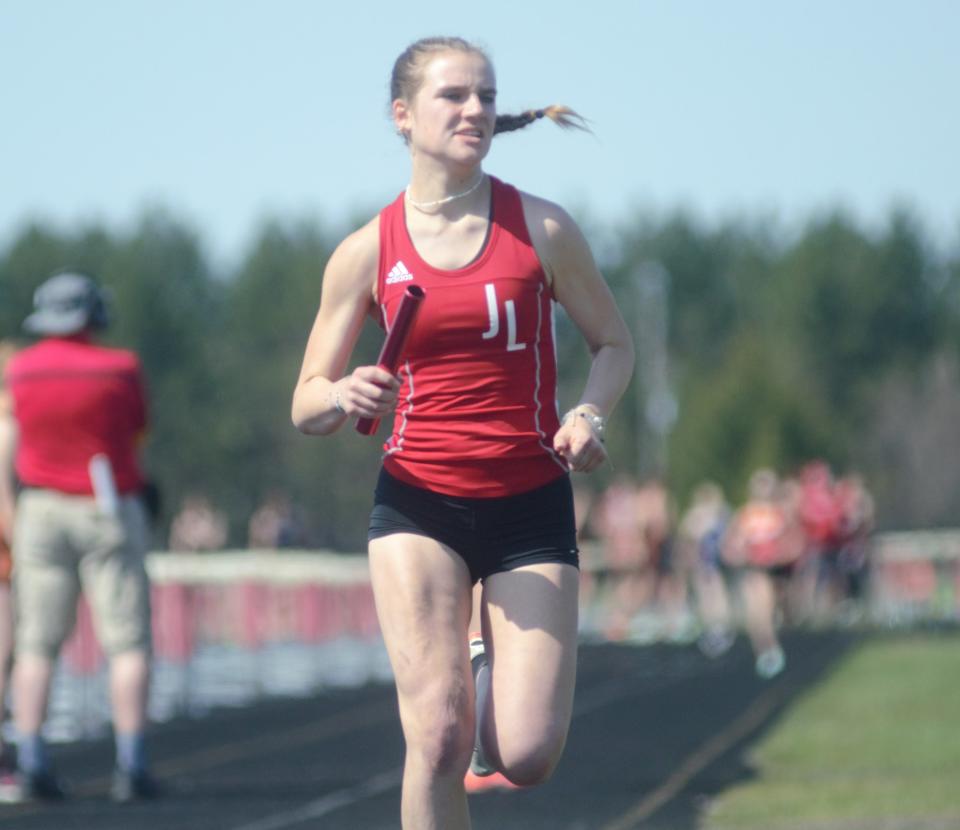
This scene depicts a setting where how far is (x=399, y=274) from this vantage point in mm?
5652

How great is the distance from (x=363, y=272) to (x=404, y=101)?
498 millimetres

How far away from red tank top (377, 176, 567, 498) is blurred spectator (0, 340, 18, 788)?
4774 millimetres

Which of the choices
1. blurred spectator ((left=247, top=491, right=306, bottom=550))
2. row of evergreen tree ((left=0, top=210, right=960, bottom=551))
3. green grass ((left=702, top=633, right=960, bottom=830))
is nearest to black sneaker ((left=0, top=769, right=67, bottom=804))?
green grass ((left=702, top=633, right=960, bottom=830))

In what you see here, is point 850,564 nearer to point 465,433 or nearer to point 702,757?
point 702,757

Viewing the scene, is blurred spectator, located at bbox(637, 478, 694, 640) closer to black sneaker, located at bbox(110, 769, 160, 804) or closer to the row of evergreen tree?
black sneaker, located at bbox(110, 769, 160, 804)

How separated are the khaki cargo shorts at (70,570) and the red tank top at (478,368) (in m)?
4.19

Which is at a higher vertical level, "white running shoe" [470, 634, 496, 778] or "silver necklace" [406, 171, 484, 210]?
"silver necklace" [406, 171, 484, 210]

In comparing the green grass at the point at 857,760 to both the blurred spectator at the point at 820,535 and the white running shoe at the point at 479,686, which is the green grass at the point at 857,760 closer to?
the white running shoe at the point at 479,686

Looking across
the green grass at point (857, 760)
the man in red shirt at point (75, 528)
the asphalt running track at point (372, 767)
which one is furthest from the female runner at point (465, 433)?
the man in red shirt at point (75, 528)

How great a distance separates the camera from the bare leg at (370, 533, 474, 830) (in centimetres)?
554

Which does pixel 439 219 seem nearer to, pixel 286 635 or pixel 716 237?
pixel 286 635

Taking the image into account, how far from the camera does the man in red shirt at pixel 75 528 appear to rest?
31.7 feet

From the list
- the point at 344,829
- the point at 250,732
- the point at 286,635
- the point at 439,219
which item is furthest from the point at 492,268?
the point at 286,635

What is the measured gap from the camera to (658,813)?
9.52 meters
